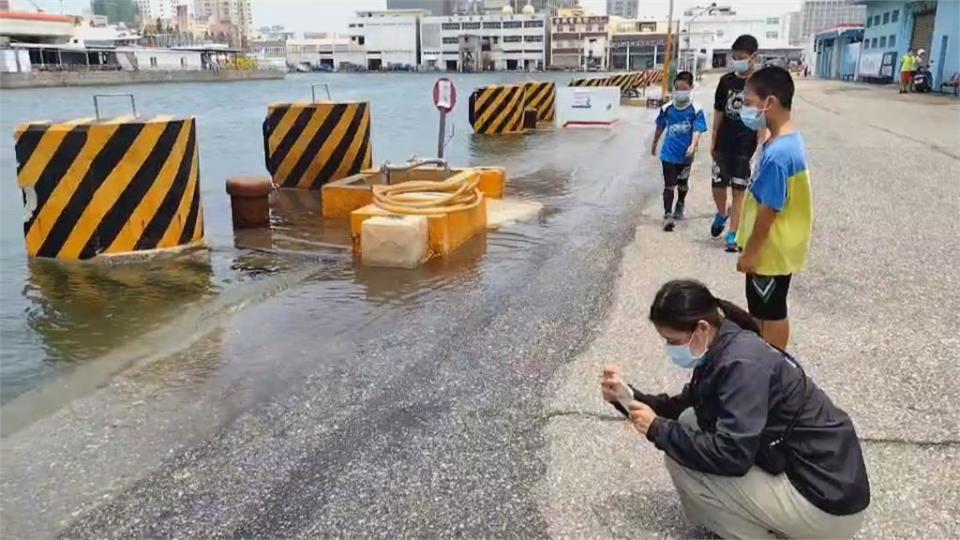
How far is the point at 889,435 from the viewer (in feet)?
11.0

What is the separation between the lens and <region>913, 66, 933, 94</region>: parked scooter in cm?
2848

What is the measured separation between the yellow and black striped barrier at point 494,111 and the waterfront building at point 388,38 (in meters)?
129

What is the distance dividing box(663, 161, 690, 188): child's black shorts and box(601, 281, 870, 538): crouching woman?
5.18m

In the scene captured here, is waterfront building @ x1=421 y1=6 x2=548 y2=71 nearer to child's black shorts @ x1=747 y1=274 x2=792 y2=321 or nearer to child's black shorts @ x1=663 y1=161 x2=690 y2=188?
child's black shorts @ x1=663 y1=161 x2=690 y2=188

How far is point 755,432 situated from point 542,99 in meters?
20.1

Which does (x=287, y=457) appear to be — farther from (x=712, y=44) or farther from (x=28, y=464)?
(x=712, y=44)

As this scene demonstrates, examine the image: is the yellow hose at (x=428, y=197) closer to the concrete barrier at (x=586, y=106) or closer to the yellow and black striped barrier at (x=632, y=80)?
the concrete barrier at (x=586, y=106)

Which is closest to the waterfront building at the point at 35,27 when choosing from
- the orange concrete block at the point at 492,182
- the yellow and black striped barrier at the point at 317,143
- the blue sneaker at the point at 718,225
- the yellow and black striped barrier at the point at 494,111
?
the yellow and black striped barrier at the point at 494,111

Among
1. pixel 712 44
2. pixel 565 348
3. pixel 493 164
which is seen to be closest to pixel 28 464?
pixel 565 348

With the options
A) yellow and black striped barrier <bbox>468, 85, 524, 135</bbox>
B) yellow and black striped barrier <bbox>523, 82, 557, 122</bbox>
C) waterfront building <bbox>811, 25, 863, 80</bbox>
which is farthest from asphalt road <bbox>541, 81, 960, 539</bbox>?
waterfront building <bbox>811, 25, 863, 80</bbox>

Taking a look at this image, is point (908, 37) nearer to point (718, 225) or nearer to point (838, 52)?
point (838, 52)

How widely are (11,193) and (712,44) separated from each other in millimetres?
101908

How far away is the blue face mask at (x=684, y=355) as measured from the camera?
8.13 feet

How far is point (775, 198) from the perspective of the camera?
339 cm
